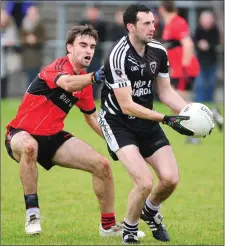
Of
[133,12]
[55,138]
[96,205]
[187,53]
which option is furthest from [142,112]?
[187,53]

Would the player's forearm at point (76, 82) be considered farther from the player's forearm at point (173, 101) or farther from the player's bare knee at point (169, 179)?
the player's bare knee at point (169, 179)

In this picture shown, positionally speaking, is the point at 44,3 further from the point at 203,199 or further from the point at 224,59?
the point at 203,199

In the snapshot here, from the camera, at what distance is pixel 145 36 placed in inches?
356

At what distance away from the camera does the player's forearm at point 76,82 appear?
9.07 m

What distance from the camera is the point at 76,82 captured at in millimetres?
9164

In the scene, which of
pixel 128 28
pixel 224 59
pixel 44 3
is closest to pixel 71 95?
pixel 128 28

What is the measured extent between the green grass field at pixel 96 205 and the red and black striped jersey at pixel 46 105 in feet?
3.62

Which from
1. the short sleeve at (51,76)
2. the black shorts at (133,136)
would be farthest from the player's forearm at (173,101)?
the short sleeve at (51,76)

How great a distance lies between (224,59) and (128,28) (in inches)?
624

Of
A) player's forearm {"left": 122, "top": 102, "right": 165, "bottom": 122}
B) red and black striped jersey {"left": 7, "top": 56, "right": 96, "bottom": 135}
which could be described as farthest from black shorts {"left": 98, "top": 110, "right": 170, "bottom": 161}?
red and black striped jersey {"left": 7, "top": 56, "right": 96, "bottom": 135}

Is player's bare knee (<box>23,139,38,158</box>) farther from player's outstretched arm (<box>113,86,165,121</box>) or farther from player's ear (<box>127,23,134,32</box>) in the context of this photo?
player's ear (<box>127,23,134,32</box>)

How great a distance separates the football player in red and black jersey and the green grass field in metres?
0.39

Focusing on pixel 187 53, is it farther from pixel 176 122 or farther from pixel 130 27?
pixel 176 122

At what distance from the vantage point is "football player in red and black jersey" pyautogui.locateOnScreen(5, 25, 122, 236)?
31.3 feet
